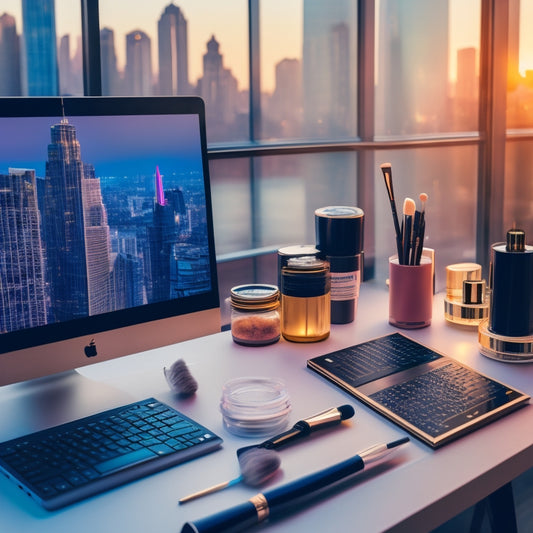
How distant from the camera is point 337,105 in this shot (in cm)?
235

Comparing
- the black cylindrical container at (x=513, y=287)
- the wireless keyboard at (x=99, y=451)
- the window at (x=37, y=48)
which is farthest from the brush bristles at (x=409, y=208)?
the window at (x=37, y=48)

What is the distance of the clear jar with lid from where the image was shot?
4.13ft

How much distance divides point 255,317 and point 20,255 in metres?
0.47

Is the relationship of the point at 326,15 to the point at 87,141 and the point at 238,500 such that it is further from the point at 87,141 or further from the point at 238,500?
the point at 238,500

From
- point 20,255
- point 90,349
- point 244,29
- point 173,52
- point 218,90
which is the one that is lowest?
point 90,349

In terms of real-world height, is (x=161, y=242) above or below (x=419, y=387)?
above

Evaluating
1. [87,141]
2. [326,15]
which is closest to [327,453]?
[87,141]

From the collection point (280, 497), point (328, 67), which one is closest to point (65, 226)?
point (280, 497)

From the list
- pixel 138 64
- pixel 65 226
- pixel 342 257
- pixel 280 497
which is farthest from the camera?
pixel 138 64

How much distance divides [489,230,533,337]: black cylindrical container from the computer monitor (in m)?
0.49

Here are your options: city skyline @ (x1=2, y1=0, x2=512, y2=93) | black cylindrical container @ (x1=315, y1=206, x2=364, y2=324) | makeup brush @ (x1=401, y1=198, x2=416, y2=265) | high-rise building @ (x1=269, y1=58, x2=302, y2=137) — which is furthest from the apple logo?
high-rise building @ (x1=269, y1=58, x2=302, y2=137)

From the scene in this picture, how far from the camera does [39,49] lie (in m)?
1.88

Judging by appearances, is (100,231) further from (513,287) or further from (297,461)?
(513,287)

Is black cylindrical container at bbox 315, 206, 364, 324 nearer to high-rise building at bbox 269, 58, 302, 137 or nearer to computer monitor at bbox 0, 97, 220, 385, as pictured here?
computer monitor at bbox 0, 97, 220, 385
